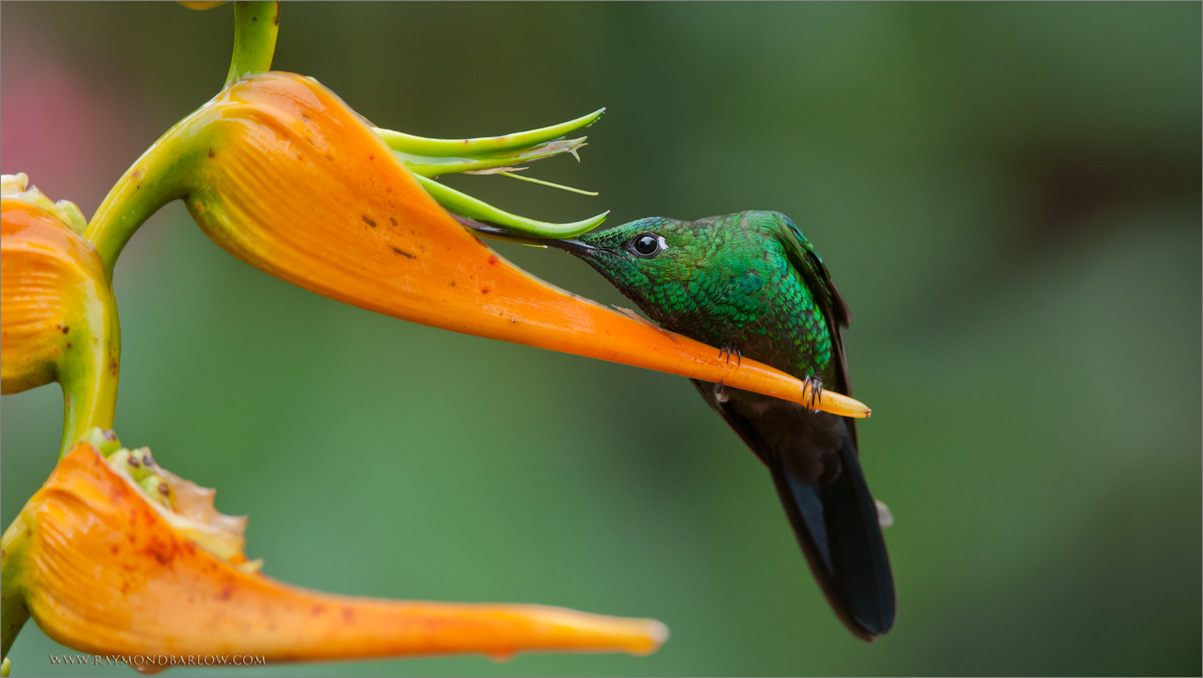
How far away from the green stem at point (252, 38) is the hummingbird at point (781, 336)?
28 cm

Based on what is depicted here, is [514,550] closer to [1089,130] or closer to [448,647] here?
[448,647]

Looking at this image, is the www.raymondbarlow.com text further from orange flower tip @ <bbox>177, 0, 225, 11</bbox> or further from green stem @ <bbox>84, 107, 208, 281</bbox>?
orange flower tip @ <bbox>177, 0, 225, 11</bbox>

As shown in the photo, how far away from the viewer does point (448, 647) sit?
29 cm

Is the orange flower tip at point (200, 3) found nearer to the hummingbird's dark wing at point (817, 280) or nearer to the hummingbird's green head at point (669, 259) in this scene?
the hummingbird's green head at point (669, 259)

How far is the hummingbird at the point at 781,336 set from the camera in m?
0.69

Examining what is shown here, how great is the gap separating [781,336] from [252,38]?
0.54m

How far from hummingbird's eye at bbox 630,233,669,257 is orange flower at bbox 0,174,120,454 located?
1.28 feet

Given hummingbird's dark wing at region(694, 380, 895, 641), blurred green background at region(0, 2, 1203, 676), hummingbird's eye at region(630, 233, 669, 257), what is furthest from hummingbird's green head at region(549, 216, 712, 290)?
blurred green background at region(0, 2, 1203, 676)

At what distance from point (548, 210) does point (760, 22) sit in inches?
17.3

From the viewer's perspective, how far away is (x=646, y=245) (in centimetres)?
68

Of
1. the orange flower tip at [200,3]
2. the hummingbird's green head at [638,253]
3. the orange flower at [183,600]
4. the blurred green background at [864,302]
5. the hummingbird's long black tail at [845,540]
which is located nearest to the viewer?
the orange flower at [183,600]

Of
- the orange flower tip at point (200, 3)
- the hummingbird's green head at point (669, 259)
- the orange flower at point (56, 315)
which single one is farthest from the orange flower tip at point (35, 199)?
the hummingbird's green head at point (669, 259)

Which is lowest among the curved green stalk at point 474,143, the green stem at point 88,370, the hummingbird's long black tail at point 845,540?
the hummingbird's long black tail at point 845,540

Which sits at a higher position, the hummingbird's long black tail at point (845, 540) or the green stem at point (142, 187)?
the green stem at point (142, 187)
